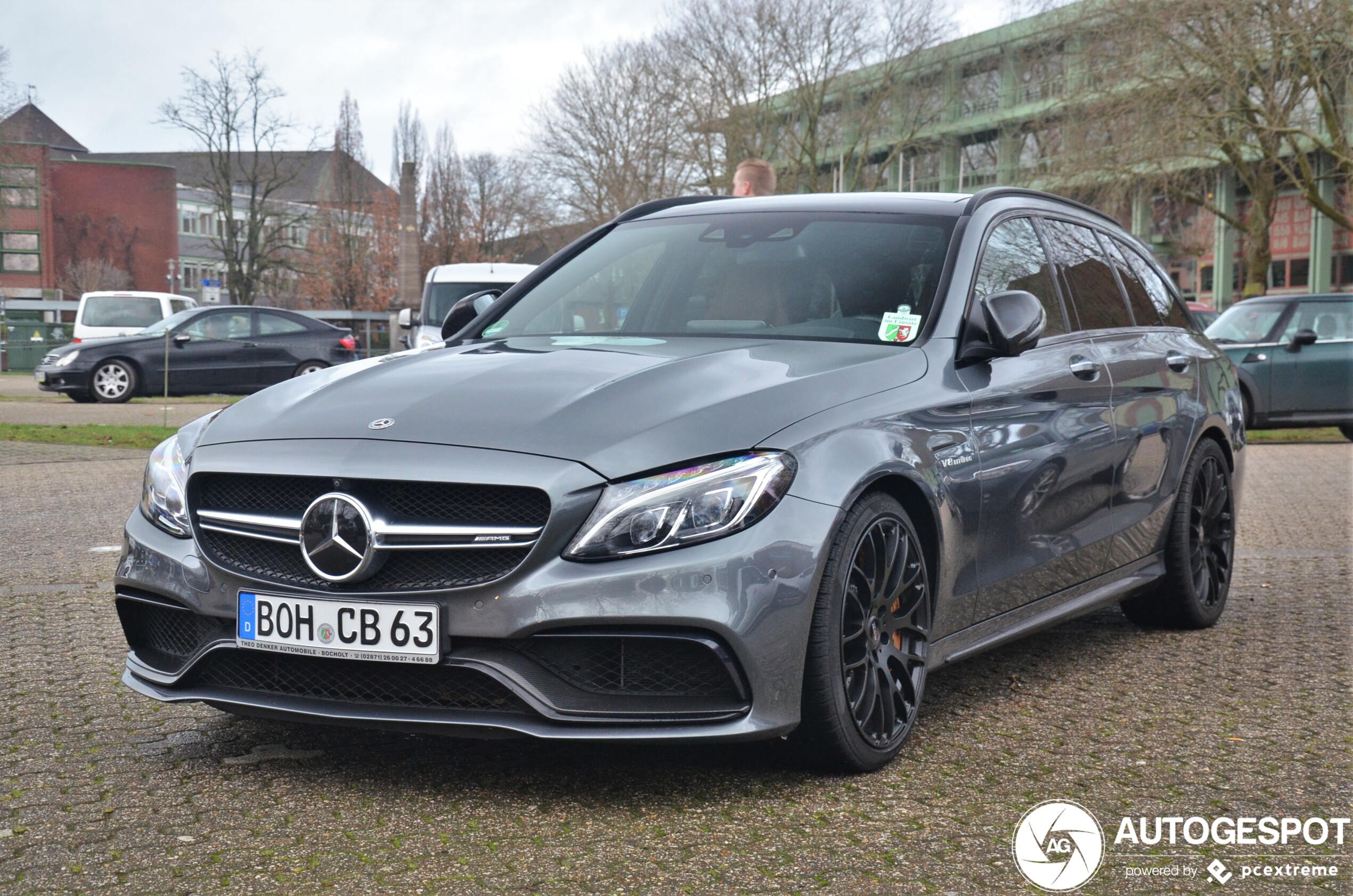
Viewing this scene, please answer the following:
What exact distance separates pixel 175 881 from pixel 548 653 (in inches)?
34.7

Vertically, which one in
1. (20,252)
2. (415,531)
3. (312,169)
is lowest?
(415,531)

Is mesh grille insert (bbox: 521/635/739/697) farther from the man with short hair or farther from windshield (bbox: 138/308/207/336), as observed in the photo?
windshield (bbox: 138/308/207/336)

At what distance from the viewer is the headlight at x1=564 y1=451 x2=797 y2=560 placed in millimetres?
3256

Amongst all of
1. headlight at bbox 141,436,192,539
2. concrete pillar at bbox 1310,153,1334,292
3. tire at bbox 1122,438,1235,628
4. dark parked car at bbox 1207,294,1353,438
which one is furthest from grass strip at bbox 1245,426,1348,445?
concrete pillar at bbox 1310,153,1334,292

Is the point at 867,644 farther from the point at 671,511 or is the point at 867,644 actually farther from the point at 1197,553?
the point at 1197,553

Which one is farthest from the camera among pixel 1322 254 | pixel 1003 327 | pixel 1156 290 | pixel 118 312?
pixel 1322 254

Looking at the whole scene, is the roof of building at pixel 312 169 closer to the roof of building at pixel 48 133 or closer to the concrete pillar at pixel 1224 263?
the roof of building at pixel 48 133

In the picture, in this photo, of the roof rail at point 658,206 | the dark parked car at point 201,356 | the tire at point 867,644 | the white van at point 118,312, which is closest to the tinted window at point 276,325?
the dark parked car at point 201,356

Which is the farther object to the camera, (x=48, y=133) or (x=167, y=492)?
(x=48, y=133)

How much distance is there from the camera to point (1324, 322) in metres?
16.2

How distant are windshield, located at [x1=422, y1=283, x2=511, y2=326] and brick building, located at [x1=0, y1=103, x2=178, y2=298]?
6561 centimetres

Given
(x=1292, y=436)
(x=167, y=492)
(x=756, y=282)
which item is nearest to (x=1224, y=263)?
(x=1292, y=436)

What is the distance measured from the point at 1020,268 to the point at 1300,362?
40.8 feet

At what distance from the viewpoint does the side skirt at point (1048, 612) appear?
4.16 meters
